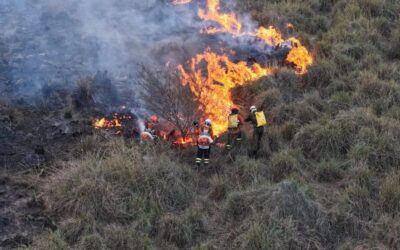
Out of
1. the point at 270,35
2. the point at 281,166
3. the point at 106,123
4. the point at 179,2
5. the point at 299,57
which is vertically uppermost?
the point at 179,2

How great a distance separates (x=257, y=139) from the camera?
33.4ft

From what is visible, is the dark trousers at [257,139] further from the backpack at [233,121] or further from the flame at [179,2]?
the flame at [179,2]

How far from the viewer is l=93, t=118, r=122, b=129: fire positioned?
10.6 metres

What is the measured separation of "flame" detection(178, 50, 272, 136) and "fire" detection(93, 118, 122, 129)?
5.24 ft

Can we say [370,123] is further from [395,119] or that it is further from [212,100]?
[212,100]

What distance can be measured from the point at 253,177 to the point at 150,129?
220 centimetres

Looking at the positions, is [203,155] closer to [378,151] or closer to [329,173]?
[329,173]

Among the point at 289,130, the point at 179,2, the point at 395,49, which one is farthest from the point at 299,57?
the point at 179,2

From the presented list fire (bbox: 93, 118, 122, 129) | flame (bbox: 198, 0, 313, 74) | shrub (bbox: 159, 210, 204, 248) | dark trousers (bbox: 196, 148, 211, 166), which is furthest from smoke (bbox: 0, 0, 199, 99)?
shrub (bbox: 159, 210, 204, 248)

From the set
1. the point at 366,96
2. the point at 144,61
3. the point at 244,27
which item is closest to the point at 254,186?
the point at 366,96

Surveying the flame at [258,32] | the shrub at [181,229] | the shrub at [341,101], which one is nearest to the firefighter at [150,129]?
the shrub at [181,229]

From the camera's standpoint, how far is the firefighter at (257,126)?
32.9 ft

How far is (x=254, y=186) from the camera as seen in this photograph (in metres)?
8.48

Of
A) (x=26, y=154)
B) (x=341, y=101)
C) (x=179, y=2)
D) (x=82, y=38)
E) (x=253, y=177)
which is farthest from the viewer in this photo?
(x=179, y=2)
